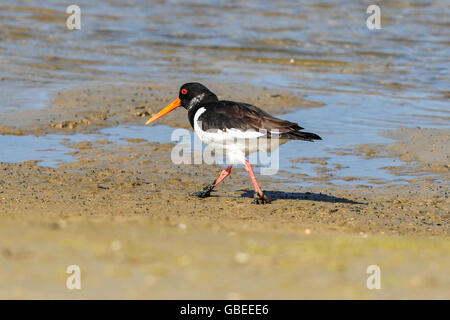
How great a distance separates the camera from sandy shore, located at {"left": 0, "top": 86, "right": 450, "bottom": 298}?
465 cm

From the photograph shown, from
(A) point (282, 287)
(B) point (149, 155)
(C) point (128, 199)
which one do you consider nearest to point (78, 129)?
(B) point (149, 155)

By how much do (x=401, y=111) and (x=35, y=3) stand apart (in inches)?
476

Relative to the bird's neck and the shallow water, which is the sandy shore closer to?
the shallow water

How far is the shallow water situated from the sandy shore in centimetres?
59

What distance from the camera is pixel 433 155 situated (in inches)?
384

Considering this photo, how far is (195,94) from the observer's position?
27.3 ft

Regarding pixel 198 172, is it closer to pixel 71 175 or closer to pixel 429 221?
pixel 71 175

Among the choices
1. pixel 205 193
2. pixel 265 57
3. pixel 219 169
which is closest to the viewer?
pixel 205 193

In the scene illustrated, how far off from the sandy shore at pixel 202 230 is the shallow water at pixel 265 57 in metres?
0.59

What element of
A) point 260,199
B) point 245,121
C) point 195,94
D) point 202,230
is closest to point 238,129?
point 245,121

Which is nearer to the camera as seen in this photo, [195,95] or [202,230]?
[202,230]

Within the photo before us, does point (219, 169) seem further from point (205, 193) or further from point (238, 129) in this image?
point (238, 129)

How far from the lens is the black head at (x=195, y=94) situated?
8.24 meters

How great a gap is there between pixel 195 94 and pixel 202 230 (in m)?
2.72
